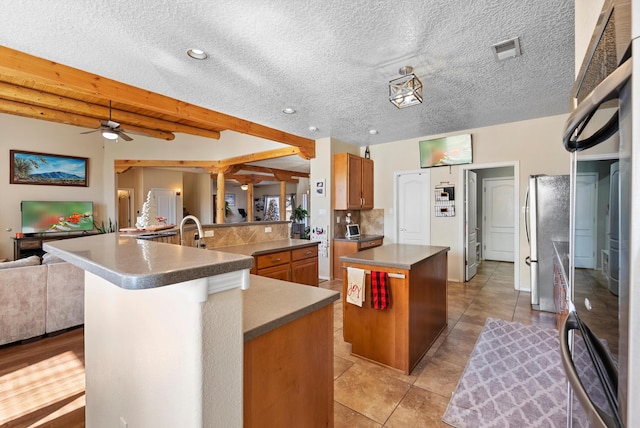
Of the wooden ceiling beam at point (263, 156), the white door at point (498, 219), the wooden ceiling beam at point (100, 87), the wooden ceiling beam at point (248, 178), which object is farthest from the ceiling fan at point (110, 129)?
the white door at point (498, 219)

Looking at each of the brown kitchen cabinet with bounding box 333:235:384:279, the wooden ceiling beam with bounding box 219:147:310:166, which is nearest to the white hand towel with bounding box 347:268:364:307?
the brown kitchen cabinet with bounding box 333:235:384:279

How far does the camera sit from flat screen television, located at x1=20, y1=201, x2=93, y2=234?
6082 mm

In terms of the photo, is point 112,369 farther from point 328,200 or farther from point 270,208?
point 270,208

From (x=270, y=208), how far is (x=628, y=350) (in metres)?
13.1

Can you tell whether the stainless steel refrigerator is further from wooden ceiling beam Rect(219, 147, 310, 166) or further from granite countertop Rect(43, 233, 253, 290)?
granite countertop Rect(43, 233, 253, 290)

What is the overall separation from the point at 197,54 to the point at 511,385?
3641 millimetres

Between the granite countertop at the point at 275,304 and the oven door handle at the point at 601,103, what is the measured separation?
3.64 ft

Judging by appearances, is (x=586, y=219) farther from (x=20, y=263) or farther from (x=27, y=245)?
(x=27, y=245)

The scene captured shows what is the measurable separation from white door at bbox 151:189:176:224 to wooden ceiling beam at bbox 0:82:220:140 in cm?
289

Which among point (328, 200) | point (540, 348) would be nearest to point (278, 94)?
point (328, 200)

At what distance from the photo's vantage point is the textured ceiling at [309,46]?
73.5 inches

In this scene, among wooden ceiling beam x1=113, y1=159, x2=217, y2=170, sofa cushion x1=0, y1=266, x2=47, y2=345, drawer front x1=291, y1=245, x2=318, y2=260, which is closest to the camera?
sofa cushion x1=0, y1=266, x2=47, y2=345

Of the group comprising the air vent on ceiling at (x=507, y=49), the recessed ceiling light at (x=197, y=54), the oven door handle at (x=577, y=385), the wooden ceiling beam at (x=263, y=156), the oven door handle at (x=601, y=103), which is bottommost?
the oven door handle at (x=577, y=385)

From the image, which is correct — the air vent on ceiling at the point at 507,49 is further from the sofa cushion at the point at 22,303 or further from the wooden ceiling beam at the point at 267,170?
the wooden ceiling beam at the point at 267,170
